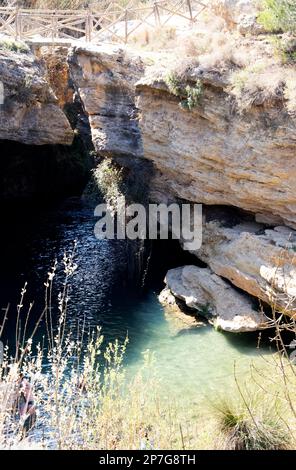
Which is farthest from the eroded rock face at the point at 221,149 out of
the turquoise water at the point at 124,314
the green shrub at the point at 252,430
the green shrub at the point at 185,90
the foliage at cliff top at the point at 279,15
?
the green shrub at the point at 252,430

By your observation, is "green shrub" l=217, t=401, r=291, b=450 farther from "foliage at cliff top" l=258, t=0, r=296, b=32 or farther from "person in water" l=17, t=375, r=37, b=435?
"foliage at cliff top" l=258, t=0, r=296, b=32

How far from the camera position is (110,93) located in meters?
16.1

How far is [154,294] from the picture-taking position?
53.2 ft

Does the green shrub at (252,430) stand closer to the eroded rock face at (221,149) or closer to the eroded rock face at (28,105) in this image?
the eroded rock face at (221,149)

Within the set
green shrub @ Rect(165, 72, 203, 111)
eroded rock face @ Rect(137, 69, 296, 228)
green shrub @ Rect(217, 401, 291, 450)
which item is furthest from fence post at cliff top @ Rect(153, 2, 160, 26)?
green shrub @ Rect(217, 401, 291, 450)

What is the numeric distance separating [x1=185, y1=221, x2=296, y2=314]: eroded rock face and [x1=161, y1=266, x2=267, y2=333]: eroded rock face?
333mm

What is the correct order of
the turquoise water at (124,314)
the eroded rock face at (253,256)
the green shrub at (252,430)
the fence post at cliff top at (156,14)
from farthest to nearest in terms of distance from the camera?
1. the fence post at cliff top at (156,14)
2. the eroded rock face at (253,256)
3. the turquoise water at (124,314)
4. the green shrub at (252,430)

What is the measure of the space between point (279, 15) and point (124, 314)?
8.24 metres

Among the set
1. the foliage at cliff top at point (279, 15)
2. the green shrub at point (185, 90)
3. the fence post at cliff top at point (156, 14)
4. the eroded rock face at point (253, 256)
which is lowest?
the eroded rock face at point (253, 256)

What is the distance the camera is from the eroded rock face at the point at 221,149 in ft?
39.2

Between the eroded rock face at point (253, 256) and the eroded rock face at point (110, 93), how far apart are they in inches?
157

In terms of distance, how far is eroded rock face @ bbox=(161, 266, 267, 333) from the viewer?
12953 millimetres

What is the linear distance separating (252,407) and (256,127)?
22.4 feet
